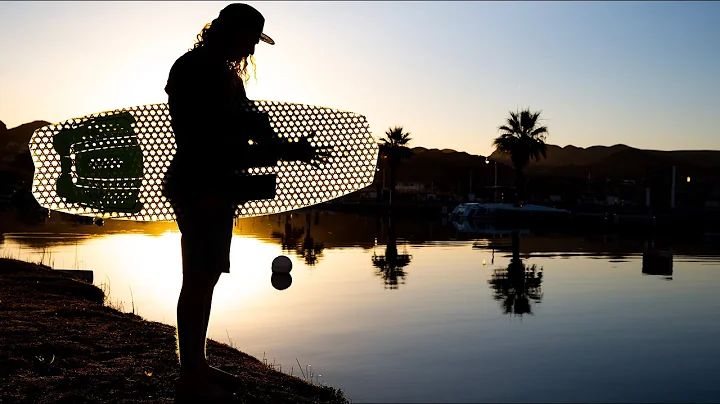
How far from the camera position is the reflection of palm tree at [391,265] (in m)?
20.1

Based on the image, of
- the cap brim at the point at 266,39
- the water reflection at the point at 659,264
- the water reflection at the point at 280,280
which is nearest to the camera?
the cap brim at the point at 266,39

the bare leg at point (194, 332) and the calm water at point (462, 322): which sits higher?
the bare leg at point (194, 332)

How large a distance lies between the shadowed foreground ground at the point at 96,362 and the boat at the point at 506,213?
61591mm

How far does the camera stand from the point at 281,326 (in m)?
12.3

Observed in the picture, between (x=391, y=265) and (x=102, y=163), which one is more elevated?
(x=102, y=163)

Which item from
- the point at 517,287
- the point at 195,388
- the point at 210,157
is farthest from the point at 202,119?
the point at 517,287

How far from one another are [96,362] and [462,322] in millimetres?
7937

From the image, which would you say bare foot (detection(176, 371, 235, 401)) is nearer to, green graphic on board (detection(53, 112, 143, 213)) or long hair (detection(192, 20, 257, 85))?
green graphic on board (detection(53, 112, 143, 213))

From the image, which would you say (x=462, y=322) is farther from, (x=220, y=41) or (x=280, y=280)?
(x=220, y=41)

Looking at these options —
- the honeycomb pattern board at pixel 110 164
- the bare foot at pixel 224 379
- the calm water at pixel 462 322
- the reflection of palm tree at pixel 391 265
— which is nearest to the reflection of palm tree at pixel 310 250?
the calm water at pixel 462 322

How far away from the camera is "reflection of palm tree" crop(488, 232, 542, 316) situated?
15.6m

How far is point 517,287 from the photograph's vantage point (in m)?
19.6

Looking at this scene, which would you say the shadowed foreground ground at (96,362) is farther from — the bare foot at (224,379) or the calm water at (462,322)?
the calm water at (462,322)

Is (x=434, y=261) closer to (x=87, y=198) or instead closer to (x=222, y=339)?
(x=222, y=339)
